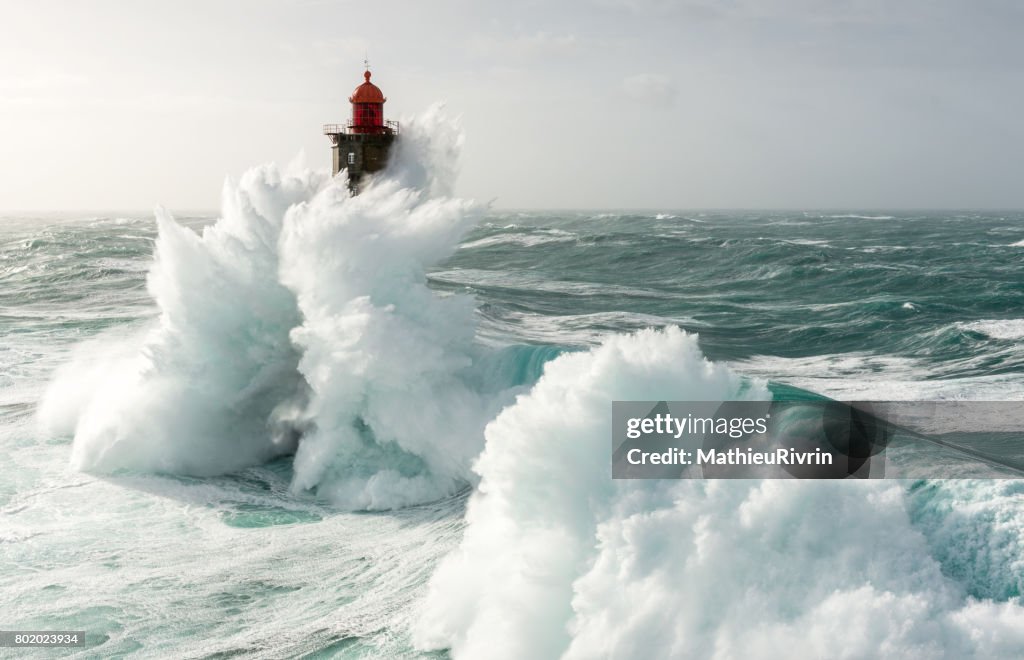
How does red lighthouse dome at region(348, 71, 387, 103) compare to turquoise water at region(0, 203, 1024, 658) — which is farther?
red lighthouse dome at region(348, 71, 387, 103)

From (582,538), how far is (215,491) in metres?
6.24

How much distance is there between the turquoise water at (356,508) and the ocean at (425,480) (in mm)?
38

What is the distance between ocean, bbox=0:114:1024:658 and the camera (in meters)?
5.48

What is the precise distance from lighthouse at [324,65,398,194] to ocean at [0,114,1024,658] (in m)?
0.58

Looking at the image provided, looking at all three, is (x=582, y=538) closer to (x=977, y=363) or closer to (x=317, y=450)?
(x=317, y=450)

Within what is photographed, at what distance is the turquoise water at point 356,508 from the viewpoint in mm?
6582

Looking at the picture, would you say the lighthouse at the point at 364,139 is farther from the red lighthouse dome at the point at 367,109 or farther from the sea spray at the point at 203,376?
the sea spray at the point at 203,376

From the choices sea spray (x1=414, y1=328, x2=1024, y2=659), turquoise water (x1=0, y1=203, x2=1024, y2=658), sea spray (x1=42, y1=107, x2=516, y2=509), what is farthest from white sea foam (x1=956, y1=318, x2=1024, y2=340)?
sea spray (x1=414, y1=328, x2=1024, y2=659)

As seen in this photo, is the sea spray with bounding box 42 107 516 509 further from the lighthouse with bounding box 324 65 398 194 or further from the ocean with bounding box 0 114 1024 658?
the lighthouse with bounding box 324 65 398 194

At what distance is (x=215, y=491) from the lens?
34.0 ft

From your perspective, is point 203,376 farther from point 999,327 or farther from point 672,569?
point 999,327

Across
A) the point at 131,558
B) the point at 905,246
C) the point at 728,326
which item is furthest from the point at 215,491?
the point at 905,246

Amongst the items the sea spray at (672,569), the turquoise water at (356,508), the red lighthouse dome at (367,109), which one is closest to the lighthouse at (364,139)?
the red lighthouse dome at (367,109)

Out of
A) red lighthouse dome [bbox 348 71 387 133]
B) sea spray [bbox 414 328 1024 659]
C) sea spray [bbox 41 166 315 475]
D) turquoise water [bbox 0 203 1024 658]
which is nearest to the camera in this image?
sea spray [bbox 414 328 1024 659]
